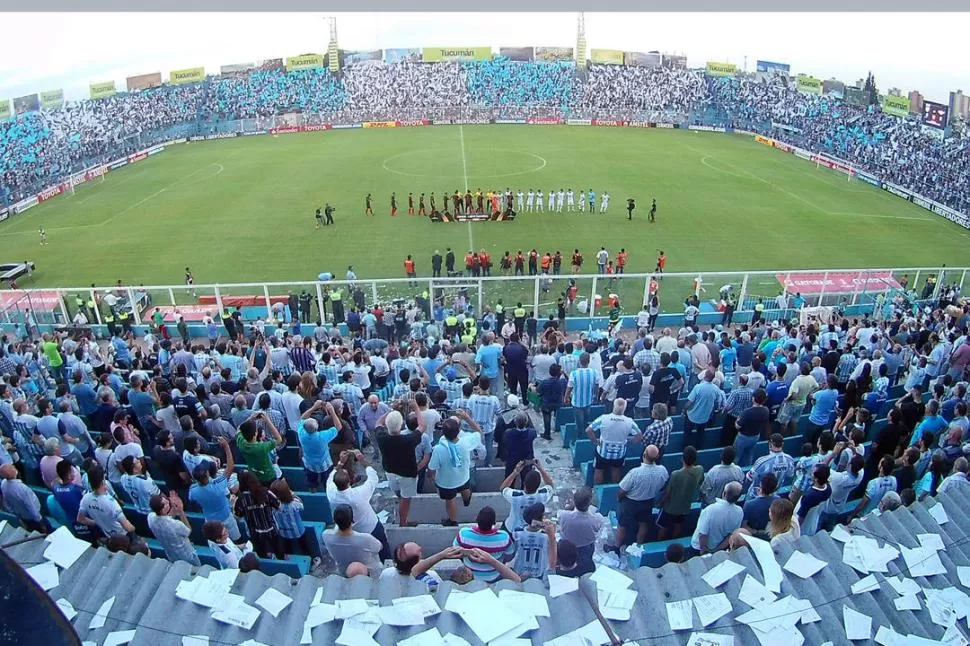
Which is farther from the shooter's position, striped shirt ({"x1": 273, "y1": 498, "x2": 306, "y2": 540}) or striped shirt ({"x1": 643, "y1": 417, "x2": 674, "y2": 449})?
striped shirt ({"x1": 643, "y1": 417, "x2": 674, "y2": 449})

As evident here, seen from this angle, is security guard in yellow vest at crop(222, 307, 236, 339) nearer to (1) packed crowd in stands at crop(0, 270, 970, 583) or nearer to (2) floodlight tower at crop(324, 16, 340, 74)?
(1) packed crowd in stands at crop(0, 270, 970, 583)

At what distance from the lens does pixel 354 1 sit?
802cm

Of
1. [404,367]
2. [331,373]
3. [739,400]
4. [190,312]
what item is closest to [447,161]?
[190,312]

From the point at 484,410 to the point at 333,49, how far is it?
209 feet

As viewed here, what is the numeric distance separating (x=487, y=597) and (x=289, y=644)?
115 cm

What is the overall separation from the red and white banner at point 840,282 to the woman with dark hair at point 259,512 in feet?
55.2

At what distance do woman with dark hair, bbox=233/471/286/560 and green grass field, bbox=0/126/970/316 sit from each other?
17455 millimetres

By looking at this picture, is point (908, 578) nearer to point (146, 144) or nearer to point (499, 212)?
point (499, 212)

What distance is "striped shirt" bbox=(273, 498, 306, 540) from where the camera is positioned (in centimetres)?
621

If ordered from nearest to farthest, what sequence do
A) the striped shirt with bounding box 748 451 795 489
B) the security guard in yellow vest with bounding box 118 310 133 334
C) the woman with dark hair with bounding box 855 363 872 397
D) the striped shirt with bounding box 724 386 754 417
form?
the striped shirt with bounding box 748 451 795 489 < the striped shirt with bounding box 724 386 754 417 < the woman with dark hair with bounding box 855 363 872 397 < the security guard in yellow vest with bounding box 118 310 133 334

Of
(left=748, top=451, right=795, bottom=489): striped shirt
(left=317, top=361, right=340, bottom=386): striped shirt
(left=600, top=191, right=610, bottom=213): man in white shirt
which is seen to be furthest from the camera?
(left=600, top=191, right=610, bottom=213): man in white shirt

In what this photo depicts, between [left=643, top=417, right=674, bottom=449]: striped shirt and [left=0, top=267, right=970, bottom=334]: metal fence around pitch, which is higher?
[left=643, top=417, right=674, bottom=449]: striped shirt

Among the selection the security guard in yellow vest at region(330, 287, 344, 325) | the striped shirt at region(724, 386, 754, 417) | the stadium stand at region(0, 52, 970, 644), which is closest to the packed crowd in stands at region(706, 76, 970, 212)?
the stadium stand at region(0, 52, 970, 644)

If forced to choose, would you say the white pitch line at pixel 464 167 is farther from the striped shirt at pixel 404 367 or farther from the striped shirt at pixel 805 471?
the striped shirt at pixel 805 471
